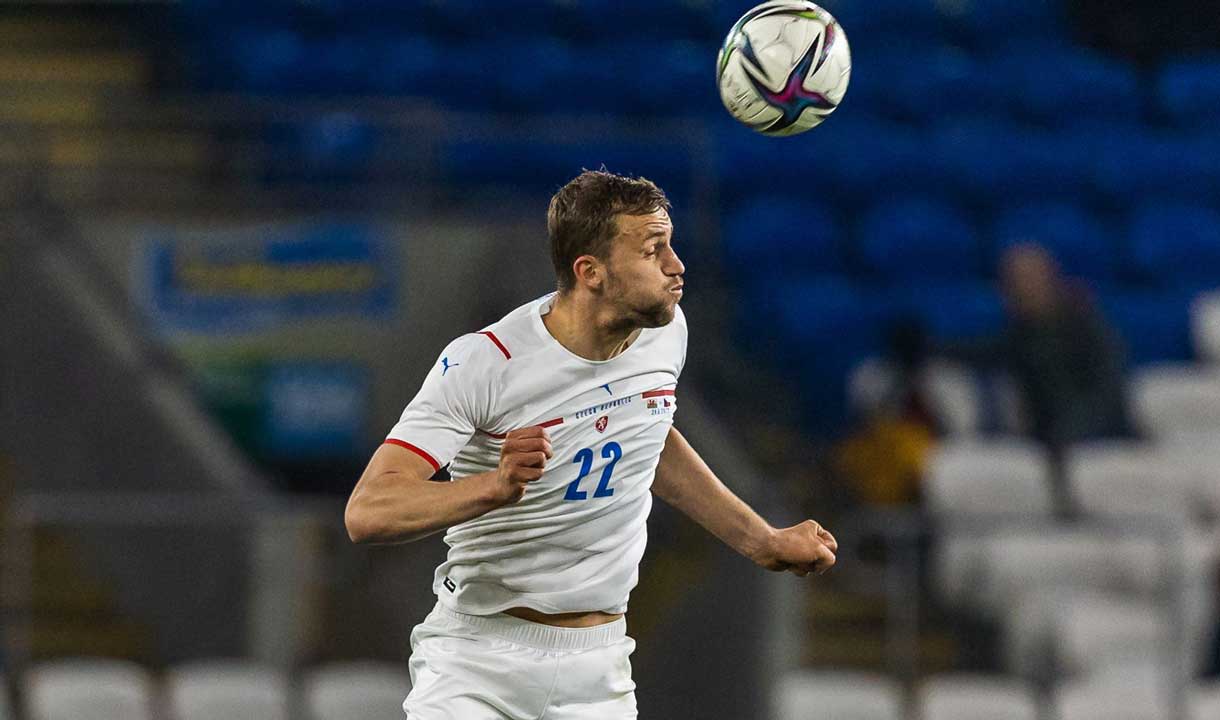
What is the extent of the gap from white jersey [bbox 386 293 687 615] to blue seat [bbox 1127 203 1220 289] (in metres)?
8.54

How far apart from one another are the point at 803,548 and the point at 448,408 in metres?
0.89

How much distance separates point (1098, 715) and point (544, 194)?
167 inches

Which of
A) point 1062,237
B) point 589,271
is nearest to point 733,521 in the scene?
point 589,271

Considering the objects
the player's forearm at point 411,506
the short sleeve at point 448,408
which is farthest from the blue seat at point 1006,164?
the player's forearm at point 411,506

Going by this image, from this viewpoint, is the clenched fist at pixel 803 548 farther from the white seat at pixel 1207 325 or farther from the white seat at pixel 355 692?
the white seat at pixel 1207 325

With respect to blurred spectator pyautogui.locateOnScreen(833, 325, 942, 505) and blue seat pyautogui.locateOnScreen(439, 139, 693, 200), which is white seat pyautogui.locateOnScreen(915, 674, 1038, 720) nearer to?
blurred spectator pyautogui.locateOnScreen(833, 325, 942, 505)

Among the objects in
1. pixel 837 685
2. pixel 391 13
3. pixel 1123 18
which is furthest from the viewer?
pixel 1123 18

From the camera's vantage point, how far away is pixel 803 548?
14.9ft

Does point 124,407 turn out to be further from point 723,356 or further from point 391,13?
point 391,13

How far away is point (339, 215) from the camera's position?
10547mm

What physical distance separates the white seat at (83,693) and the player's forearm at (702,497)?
4.34m

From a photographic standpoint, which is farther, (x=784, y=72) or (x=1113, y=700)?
(x=1113, y=700)

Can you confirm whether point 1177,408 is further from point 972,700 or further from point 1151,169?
point 972,700

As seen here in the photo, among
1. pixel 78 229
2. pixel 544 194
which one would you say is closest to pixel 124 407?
pixel 78 229
